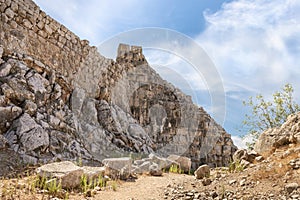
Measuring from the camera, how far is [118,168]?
8.32 metres

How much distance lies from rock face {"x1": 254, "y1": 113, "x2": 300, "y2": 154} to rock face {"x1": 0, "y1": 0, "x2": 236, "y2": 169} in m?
6.16

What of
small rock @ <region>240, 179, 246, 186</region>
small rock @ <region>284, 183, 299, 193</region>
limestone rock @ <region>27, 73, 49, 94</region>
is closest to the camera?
small rock @ <region>284, 183, 299, 193</region>

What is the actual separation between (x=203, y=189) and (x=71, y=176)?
306cm

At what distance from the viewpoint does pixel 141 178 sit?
27.6 feet

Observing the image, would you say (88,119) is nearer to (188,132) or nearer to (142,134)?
(142,134)

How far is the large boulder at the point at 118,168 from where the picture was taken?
26.5ft

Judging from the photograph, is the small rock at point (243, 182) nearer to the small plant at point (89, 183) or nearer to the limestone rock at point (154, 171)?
the small plant at point (89, 183)

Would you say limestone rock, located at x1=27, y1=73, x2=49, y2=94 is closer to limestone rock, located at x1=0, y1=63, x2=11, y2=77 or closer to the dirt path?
limestone rock, located at x1=0, y1=63, x2=11, y2=77

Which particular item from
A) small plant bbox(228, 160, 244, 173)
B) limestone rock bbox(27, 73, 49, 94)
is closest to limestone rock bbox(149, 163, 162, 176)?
small plant bbox(228, 160, 244, 173)

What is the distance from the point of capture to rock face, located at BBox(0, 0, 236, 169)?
8867mm

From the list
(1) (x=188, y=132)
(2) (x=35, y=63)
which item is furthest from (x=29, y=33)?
(1) (x=188, y=132)

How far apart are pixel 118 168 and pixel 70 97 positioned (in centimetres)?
532

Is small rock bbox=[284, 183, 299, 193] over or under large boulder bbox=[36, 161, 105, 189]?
over

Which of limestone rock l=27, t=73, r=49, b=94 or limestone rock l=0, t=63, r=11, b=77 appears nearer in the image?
limestone rock l=0, t=63, r=11, b=77
